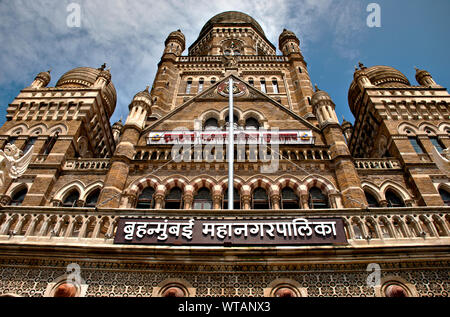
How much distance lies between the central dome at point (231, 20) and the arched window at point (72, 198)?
28.2 m

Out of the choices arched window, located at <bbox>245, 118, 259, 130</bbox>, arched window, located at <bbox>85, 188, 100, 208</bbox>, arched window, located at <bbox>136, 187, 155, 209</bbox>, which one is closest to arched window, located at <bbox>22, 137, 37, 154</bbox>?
arched window, located at <bbox>85, 188, 100, 208</bbox>

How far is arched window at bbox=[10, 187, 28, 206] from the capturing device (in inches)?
598

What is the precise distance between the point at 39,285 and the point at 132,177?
683cm

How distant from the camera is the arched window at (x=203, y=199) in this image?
14.3m

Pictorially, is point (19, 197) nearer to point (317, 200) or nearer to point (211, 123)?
point (211, 123)

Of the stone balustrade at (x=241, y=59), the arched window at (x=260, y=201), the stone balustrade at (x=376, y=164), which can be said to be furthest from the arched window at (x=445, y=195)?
the stone balustrade at (x=241, y=59)

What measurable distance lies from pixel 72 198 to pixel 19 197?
8.31 feet

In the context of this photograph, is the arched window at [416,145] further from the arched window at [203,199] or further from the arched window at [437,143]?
the arched window at [203,199]

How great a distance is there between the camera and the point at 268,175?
49.5 feet

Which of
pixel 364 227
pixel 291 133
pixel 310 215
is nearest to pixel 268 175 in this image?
pixel 291 133

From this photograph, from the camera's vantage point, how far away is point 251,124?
19.1 meters

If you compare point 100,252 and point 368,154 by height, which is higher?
point 368,154

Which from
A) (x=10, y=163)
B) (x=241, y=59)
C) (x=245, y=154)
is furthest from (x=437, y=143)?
(x=10, y=163)

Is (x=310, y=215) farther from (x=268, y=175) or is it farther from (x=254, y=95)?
(x=254, y=95)
